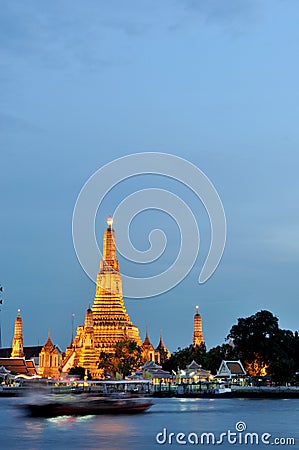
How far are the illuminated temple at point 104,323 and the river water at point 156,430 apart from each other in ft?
184

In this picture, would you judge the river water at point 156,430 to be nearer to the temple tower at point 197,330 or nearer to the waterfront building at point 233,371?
the waterfront building at point 233,371

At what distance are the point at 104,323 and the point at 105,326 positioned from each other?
2.47 ft

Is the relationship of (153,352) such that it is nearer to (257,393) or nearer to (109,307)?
(109,307)

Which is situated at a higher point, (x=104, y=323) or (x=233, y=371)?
(x=104, y=323)

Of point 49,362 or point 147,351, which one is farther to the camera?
point 49,362

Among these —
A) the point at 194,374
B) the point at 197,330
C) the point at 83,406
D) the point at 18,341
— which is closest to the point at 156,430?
the point at 83,406

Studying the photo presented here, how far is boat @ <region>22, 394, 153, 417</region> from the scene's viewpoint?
68000 mm

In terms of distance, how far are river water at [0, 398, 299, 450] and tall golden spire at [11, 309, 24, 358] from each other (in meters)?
79.7

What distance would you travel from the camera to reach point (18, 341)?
155 metres

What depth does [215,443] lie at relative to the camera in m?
48.2

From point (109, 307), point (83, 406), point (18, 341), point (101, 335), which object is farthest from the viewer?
point (18, 341)


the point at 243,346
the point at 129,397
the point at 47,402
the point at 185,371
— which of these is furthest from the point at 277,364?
the point at 47,402

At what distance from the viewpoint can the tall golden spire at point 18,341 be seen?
502 feet

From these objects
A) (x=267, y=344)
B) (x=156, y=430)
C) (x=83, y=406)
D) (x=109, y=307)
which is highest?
(x=109, y=307)
